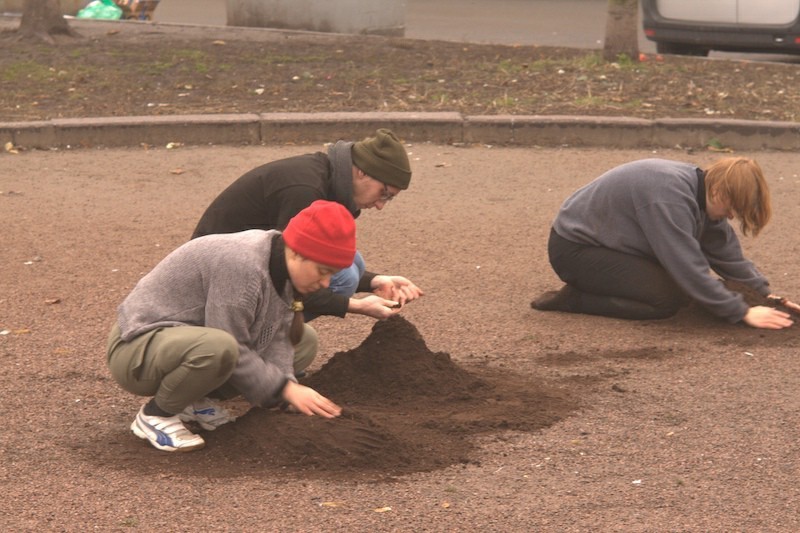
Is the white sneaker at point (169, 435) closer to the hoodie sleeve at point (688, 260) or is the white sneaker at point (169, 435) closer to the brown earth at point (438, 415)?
the brown earth at point (438, 415)

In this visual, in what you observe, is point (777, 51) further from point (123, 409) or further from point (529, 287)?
point (123, 409)

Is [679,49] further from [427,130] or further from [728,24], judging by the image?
[427,130]

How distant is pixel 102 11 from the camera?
604 inches

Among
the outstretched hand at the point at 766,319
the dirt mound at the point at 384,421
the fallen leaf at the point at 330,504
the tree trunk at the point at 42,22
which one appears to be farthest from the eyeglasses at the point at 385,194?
the tree trunk at the point at 42,22

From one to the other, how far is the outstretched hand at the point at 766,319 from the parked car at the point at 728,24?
744cm

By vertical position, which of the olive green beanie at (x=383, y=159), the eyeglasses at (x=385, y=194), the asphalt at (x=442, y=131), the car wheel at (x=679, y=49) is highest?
the car wheel at (x=679, y=49)

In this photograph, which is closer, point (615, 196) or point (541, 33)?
point (615, 196)

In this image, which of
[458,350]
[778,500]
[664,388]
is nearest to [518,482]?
[778,500]

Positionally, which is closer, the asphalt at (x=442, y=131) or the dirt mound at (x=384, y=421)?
the dirt mound at (x=384, y=421)

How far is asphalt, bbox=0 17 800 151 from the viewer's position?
31.5 ft

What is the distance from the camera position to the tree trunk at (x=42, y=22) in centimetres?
1264

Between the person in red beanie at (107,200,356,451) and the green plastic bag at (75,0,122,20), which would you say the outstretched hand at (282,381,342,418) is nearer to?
the person in red beanie at (107,200,356,451)

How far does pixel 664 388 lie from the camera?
5191mm

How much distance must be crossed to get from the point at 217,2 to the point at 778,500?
1656 cm
